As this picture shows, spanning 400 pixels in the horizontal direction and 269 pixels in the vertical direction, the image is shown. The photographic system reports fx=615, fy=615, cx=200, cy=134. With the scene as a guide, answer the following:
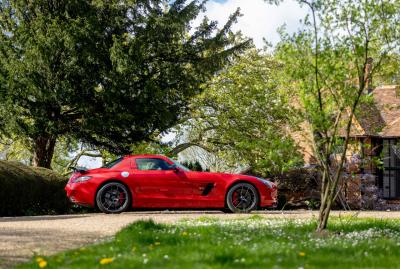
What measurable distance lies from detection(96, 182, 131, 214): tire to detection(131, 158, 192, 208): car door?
0.84 ft

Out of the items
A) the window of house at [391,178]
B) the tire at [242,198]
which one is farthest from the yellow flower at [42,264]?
the window of house at [391,178]

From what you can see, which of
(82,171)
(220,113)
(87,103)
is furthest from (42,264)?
(220,113)

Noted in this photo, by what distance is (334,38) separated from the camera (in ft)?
30.1

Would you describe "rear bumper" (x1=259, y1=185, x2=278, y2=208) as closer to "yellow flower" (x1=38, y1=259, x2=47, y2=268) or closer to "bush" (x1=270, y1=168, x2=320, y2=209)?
"bush" (x1=270, y1=168, x2=320, y2=209)

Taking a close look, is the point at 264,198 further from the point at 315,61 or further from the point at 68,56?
the point at 68,56

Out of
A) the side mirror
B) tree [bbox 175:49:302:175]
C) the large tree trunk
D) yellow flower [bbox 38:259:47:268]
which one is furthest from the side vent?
the large tree trunk

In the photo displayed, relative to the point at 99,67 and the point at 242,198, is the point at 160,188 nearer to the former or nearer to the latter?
the point at 242,198

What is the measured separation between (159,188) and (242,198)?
6.94 ft

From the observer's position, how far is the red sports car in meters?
15.1

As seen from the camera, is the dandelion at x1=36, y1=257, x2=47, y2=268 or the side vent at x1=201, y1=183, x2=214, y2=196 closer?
the dandelion at x1=36, y1=257, x2=47, y2=268

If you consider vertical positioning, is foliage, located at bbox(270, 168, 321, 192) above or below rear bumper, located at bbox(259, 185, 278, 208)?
above

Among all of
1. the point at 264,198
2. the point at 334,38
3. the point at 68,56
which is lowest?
the point at 264,198

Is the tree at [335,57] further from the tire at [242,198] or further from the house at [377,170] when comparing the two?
the house at [377,170]

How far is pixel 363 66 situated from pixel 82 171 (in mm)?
8369
